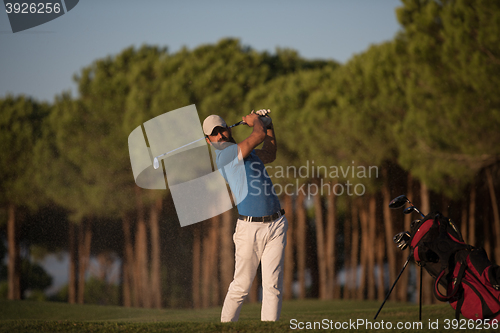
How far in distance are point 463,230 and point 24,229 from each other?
11.2 metres

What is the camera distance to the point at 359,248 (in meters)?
15.4

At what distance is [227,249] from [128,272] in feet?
9.60

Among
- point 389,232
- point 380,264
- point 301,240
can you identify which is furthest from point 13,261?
point 380,264

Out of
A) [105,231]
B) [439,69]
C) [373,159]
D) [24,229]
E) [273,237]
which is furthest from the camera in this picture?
[105,231]

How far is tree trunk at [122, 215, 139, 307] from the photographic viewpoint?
13558 millimetres

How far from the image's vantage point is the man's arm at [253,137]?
12.2 ft

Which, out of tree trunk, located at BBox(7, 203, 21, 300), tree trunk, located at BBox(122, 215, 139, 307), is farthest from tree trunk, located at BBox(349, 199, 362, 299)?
tree trunk, located at BBox(7, 203, 21, 300)

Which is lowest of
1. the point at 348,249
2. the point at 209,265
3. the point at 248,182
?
the point at 209,265

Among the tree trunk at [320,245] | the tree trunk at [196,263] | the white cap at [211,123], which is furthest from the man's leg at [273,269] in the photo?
the tree trunk at [196,263]

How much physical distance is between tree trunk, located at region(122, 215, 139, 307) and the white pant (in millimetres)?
9913

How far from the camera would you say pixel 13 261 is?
491 inches

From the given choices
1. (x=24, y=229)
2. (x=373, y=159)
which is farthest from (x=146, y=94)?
(x=373, y=159)

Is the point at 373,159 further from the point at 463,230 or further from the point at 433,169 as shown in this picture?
the point at 463,230

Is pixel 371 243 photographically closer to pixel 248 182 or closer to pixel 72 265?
pixel 72 265
